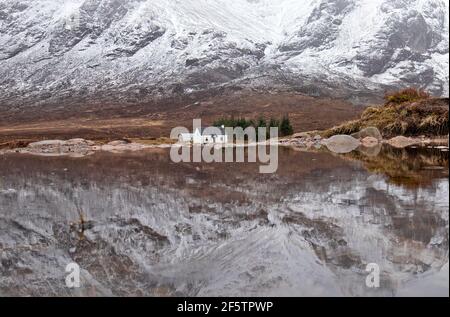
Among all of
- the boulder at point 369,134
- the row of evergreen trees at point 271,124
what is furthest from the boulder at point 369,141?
the row of evergreen trees at point 271,124

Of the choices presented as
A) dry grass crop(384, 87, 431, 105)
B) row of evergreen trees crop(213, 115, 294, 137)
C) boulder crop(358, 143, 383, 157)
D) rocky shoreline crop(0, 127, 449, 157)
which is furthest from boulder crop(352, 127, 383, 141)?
row of evergreen trees crop(213, 115, 294, 137)

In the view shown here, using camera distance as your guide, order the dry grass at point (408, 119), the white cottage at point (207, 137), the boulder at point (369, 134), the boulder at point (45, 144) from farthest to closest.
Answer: the white cottage at point (207, 137)
the boulder at point (45, 144)
the boulder at point (369, 134)
the dry grass at point (408, 119)

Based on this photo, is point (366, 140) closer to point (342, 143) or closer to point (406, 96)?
point (342, 143)

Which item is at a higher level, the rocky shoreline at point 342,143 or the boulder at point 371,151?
the rocky shoreline at point 342,143

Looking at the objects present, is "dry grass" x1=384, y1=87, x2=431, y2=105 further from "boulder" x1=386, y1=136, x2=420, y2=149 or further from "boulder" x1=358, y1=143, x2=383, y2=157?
"boulder" x1=358, y1=143, x2=383, y2=157

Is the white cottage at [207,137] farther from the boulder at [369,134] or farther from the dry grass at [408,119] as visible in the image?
the boulder at [369,134]
